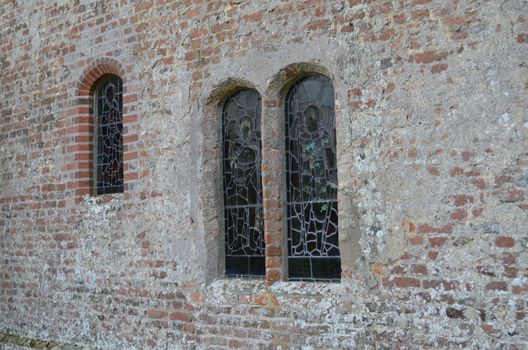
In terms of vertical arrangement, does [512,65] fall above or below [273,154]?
above

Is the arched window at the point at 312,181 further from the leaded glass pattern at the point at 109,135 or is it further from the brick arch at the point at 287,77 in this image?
the leaded glass pattern at the point at 109,135

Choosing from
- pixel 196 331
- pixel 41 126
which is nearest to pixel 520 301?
pixel 196 331

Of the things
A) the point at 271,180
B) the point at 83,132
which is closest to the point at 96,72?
the point at 83,132

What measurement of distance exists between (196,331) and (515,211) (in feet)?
10.2

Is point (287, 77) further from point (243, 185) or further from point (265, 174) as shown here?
point (243, 185)

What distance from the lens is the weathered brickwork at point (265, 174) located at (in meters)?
4.61

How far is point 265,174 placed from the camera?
5.86 metres

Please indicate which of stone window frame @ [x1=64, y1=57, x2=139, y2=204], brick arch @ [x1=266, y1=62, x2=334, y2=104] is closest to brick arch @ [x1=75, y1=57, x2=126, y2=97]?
stone window frame @ [x1=64, y1=57, x2=139, y2=204]

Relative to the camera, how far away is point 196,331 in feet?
20.3

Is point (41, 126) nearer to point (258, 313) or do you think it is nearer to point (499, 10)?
point (258, 313)

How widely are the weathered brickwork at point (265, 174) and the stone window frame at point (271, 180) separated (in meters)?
0.02

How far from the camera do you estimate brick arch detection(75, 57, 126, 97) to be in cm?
714

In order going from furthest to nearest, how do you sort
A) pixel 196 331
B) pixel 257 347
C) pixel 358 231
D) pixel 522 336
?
pixel 196 331 → pixel 257 347 → pixel 358 231 → pixel 522 336

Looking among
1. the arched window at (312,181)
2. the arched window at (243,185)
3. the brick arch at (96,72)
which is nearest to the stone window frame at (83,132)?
the brick arch at (96,72)
